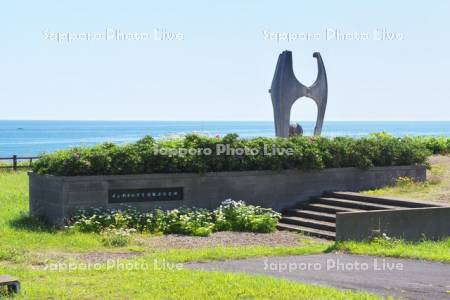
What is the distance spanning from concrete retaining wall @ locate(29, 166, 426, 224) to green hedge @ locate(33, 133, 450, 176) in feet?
0.68

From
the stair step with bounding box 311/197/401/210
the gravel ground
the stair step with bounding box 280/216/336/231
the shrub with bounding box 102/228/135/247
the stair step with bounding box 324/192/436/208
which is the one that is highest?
the stair step with bounding box 324/192/436/208

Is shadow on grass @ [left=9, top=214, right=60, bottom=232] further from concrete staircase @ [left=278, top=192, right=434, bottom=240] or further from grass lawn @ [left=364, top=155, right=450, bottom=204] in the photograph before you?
grass lawn @ [left=364, top=155, right=450, bottom=204]

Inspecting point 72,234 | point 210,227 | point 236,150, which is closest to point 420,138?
point 236,150

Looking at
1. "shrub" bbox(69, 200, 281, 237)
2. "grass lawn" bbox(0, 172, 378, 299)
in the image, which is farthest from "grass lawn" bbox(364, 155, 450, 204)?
"grass lawn" bbox(0, 172, 378, 299)

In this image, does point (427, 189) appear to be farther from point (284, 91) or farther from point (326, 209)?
point (284, 91)

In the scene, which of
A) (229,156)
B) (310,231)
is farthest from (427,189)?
(229,156)

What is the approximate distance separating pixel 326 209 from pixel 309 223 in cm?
106

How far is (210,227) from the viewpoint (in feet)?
52.5

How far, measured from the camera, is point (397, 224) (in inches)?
575

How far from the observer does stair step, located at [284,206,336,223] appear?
1699cm

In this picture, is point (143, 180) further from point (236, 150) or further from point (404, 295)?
point (404, 295)

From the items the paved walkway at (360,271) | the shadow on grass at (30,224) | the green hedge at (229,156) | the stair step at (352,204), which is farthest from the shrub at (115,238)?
the stair step at (352,204)

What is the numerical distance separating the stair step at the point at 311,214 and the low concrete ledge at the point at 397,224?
7.63 ft

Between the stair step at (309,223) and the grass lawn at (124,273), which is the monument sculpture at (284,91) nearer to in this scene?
the stair step at (309,223)
